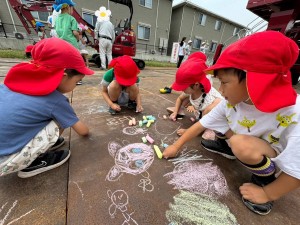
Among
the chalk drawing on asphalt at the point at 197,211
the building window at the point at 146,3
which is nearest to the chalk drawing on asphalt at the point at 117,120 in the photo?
the chalk drawing on asphalt at the point at 197,211

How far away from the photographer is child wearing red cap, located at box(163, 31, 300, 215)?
0.79 metres

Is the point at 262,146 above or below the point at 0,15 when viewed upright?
below

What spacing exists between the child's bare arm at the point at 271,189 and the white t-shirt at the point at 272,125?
71 millimetres

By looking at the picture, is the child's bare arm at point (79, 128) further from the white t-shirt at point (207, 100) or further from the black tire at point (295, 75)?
the black tire at point (295, 75)

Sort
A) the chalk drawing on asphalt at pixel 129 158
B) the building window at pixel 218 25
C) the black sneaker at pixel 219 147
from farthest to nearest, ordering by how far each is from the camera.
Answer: the building window at pixel 218 25
the black sneaker at pixel 219 147
the chalk drawing on asphalt at pixel 129 158

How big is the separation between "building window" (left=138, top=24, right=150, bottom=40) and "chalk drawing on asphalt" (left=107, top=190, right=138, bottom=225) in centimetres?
1386

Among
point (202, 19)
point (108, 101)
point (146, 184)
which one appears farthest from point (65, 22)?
point (202, 19)

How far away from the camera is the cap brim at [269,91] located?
793mm

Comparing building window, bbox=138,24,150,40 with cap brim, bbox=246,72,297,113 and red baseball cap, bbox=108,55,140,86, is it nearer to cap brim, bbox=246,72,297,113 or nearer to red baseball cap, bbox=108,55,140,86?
red baseball cap, bbox=108,55,140,86

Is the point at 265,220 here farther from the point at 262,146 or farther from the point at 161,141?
the point at 161,141

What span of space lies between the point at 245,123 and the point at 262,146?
19 cm

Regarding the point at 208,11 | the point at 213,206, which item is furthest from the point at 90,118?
the point at 208,11

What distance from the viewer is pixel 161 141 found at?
161 cm

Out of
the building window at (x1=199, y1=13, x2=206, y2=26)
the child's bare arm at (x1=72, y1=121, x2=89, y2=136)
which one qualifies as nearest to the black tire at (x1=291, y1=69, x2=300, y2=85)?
the child's bare arm at (x1=72, y1=121, x2=89, y2=136)
